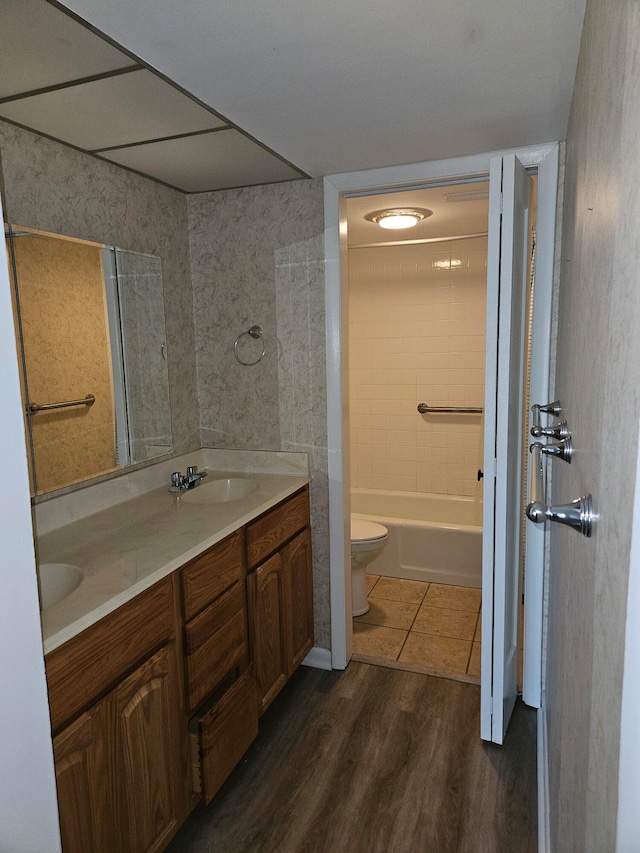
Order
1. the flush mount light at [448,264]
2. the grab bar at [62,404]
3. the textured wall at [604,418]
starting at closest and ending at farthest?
the textured wall at [604,418]
the grab bar at [62,404]
the flush mount light at [448,264]

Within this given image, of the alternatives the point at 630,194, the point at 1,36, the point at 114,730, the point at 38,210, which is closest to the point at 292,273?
the point at 38,210

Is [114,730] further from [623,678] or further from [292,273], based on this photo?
[292,273]

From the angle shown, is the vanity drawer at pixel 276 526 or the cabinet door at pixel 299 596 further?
the cabinet door at pixel 299 596

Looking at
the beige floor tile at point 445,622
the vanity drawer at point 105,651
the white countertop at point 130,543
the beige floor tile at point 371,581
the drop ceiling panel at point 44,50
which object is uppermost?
the drop ceiling panel at point 44,50

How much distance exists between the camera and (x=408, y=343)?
4.09 metres

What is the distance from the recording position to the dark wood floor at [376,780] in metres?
1.71

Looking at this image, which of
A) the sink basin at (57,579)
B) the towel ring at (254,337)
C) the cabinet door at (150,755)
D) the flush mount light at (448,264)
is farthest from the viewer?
the flush mount light at (448,264)

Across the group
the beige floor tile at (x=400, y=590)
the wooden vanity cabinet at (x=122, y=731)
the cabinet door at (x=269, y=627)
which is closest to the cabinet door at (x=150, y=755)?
the wooden vanity cabinet at (x=122, y=731)

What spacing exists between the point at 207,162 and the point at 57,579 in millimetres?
1475

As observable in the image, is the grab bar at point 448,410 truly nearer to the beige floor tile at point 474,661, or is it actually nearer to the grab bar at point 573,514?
the beige floor tile at point 474,661

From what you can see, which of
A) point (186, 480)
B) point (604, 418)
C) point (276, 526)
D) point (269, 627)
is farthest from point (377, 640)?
point (604, 418)

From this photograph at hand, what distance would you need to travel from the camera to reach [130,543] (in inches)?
67.2

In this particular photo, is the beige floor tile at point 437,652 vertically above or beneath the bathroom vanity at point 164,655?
beneath

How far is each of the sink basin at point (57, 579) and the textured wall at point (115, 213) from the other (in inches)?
38.6
